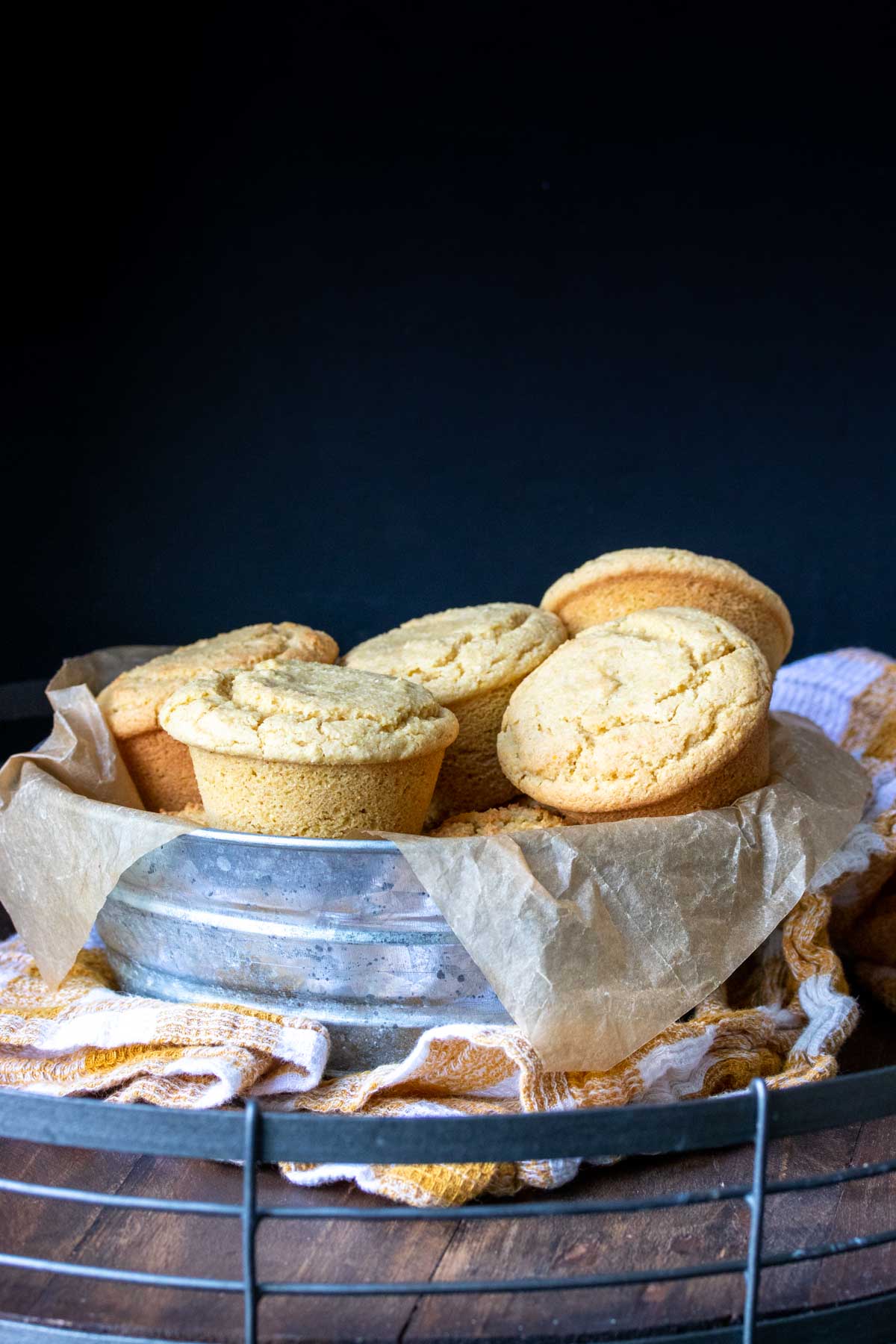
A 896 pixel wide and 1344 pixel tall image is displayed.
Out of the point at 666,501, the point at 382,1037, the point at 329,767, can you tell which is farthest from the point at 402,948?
the point at 666,501

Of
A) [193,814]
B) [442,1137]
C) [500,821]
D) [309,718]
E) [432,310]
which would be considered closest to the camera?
[442,1137]

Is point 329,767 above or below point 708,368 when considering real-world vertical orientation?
below

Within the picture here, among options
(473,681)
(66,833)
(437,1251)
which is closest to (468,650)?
(473,681)

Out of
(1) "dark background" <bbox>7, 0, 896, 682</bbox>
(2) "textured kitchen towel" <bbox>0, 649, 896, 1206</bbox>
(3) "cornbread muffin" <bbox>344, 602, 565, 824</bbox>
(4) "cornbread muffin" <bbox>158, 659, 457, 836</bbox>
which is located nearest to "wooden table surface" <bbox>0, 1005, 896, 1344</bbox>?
(2) "textured kitchen towel" <bbox>0, 649, 896, 1206</bbox>

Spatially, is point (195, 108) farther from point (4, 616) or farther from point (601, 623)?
point (601, 623)

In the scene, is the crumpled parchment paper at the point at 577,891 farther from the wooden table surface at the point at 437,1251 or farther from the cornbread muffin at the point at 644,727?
the wooden table surface at the point at 437,1251

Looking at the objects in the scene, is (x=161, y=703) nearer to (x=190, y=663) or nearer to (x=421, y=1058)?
(x=190, y=663)

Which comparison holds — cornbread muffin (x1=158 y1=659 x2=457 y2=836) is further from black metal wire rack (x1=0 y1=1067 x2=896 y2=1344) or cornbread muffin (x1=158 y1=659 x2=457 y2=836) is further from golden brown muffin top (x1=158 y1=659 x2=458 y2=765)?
black metal wire rack (x1=0 y1=1067 x2=896 y2=1344)
